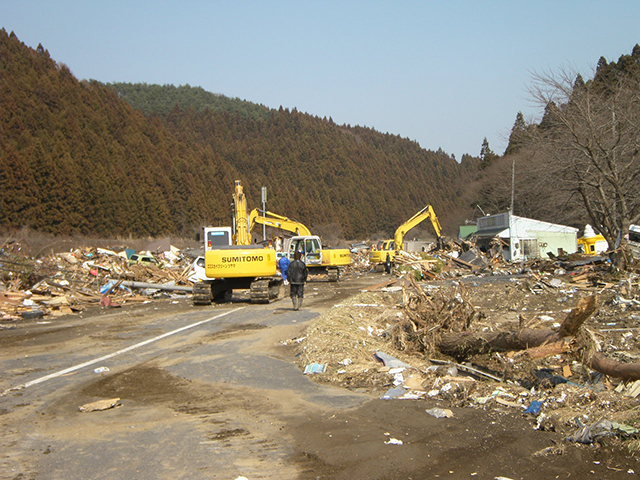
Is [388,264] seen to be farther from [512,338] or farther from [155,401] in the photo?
[155,401]

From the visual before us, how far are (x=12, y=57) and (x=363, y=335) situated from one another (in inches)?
3669

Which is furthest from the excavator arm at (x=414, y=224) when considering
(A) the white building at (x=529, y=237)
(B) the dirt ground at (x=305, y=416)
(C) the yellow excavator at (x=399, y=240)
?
(B) the dirt ground at (x=305, y=416)

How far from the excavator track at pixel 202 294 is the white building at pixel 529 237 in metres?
27.1

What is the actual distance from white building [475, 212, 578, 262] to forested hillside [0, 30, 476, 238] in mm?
42877

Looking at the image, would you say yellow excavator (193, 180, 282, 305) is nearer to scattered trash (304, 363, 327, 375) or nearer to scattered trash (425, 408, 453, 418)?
scattered trash (304, 363, 327, 375)

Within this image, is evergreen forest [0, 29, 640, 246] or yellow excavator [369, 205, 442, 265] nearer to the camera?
evergreen forest [0, 29, 640, 246]

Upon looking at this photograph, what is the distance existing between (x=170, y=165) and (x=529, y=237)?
5855 centimetres

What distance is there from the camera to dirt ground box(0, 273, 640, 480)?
507 cm

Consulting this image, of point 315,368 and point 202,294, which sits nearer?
point 315,368

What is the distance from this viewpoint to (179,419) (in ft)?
21.7

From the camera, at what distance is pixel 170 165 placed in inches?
3378

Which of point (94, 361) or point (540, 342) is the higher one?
point (540, 342)

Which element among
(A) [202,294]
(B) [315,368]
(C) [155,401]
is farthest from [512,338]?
(A) [202,294]

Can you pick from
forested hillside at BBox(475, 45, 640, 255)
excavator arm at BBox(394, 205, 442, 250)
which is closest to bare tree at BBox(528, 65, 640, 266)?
forested hillside at BBox(475, 45, 640, 255)
